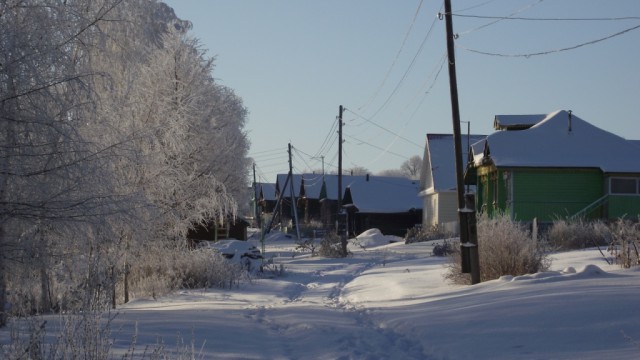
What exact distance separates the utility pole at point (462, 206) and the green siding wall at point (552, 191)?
17053mm

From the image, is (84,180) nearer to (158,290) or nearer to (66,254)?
(66,254)

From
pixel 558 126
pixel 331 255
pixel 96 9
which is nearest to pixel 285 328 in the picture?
pixel 96 9

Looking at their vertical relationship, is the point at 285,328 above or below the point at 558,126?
below

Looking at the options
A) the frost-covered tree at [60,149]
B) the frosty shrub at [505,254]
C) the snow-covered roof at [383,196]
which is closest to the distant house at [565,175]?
the frosty shrub at [505,254]

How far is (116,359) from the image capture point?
7.50m

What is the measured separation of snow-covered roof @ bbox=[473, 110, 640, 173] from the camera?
3353 cm

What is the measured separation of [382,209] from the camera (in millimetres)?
60562

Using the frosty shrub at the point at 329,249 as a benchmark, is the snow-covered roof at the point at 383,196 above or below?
above

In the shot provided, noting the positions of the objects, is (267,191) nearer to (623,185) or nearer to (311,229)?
(311,229)

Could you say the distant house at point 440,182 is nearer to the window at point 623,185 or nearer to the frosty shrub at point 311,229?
the frosty shrub at point 311,229

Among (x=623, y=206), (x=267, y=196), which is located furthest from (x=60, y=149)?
(x=267, y=196)

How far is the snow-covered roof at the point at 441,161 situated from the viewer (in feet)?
156

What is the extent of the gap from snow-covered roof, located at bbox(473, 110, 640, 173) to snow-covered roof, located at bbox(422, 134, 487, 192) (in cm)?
996

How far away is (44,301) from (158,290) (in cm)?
453
